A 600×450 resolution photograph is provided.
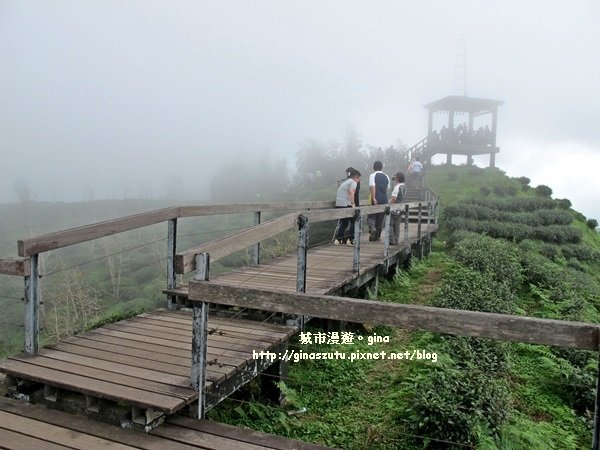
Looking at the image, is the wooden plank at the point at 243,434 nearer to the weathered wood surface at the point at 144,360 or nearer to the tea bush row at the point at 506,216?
the weathered wood surface at the point at 144,360

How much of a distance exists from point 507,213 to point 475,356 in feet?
51.1

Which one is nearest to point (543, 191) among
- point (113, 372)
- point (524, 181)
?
point (524, 181)

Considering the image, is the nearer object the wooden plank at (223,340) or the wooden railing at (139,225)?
the wooden railing at (139,225)

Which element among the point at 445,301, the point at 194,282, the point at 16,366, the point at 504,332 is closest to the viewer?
the point at 504,332

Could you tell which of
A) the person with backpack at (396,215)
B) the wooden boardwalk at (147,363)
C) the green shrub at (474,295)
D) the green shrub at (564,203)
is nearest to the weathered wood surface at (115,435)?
the wooden boardwalk at (147,363)

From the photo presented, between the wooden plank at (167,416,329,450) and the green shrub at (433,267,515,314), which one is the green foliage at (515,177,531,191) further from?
the wooden plank at (167,416,329,450)

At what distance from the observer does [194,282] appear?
134 inches

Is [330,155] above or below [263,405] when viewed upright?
above

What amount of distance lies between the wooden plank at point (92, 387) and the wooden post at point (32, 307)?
0.76 ft

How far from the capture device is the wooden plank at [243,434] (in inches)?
127

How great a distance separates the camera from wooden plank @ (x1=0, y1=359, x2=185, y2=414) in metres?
3.31

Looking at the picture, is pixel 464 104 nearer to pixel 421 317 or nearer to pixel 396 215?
pixel 396 215

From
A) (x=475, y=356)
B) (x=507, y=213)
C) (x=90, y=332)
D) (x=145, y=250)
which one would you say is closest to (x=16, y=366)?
(x=90, y=332)

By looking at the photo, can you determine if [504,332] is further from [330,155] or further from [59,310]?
[330,155]
